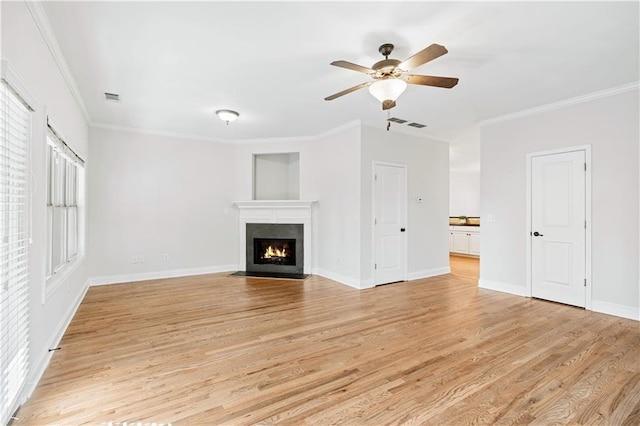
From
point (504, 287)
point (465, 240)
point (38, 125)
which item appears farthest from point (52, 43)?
point (465, 240)

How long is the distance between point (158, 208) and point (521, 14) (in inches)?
222

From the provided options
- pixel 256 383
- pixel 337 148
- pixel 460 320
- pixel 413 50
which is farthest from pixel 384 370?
pixel 337 148

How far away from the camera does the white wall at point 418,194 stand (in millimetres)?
5027

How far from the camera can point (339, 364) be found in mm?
2459

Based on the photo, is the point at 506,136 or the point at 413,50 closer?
the point at 413,50

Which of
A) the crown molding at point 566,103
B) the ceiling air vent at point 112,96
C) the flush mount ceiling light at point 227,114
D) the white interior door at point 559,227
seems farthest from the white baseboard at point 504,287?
the ceiling air vent at point 112,96

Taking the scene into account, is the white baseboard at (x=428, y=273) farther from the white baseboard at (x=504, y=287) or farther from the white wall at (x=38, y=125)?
the white wall at (x=38, y=125)

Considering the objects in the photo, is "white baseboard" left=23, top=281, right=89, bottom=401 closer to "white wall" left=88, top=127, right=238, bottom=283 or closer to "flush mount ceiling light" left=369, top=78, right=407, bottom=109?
"white wall" left=88, top=127, right=238, bottom=283

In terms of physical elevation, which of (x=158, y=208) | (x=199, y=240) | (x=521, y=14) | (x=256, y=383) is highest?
(x=521, y=14)

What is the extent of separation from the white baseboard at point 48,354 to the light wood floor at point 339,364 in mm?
58

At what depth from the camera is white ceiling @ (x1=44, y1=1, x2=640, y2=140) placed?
225 centimetres

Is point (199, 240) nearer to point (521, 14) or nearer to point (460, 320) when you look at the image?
point (460, 320)

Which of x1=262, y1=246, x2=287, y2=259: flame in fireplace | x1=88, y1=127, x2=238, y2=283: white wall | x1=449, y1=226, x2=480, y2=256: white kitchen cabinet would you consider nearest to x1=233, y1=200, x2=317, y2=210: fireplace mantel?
x1=88, y1=127, x2=238, y2=283: white wall

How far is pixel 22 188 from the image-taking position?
202cm
